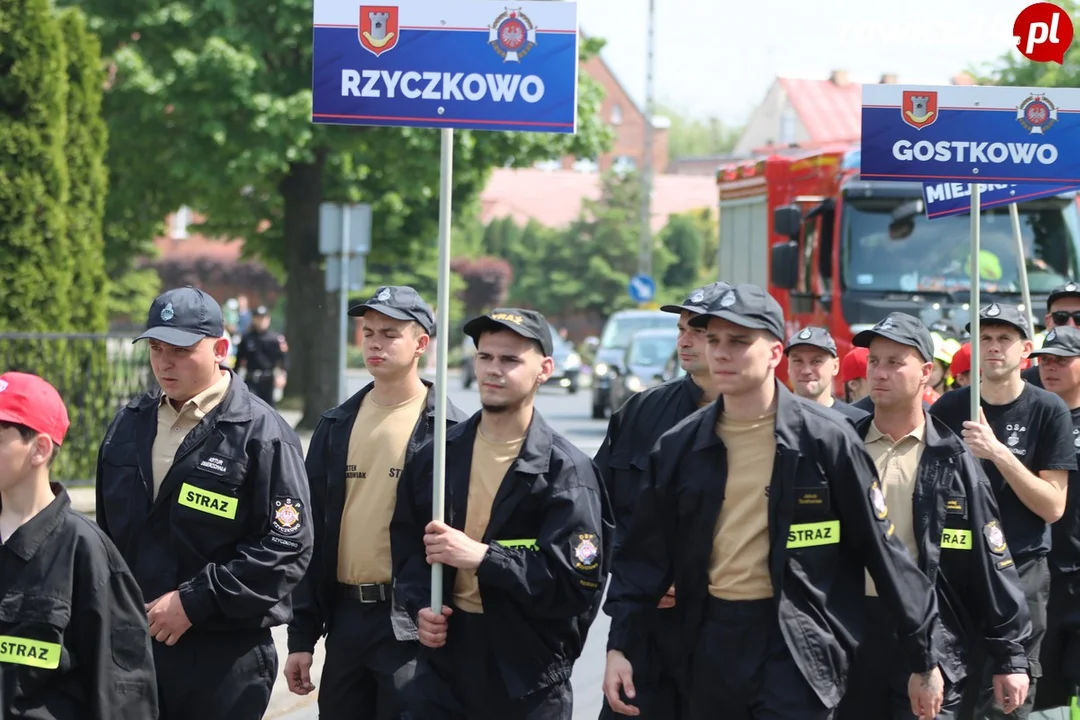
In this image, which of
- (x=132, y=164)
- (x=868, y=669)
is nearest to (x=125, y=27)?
(x=132, y=164)

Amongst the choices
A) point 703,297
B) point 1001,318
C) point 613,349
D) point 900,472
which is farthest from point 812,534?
point 613,349

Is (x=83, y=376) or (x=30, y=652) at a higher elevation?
(x=83, y=376)

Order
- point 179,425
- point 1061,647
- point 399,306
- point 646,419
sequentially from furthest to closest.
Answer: point 1061,647 < point 646,419 < point 399,306 < point 179,425

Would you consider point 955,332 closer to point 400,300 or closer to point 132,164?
point 400,300

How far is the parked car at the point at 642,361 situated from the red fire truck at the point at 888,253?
10.0 metres

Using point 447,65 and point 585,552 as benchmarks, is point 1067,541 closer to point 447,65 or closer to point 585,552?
point 585,552

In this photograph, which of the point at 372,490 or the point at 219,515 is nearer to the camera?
the point at 219,515

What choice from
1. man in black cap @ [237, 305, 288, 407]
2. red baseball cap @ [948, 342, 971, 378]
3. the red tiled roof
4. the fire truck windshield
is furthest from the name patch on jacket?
the red tiled roof

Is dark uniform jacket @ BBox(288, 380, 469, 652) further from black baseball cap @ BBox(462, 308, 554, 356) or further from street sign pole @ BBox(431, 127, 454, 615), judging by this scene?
black baseball cap @ BBox(462, 308, 554, 356)

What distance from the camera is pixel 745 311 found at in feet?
16.0

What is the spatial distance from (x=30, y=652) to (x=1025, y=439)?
13.7 feet

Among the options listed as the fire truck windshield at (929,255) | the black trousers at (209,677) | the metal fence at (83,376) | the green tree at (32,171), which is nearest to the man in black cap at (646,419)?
the black trousers at (209,677)

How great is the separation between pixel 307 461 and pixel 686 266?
71.6 m

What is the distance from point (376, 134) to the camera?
86.8 ft
